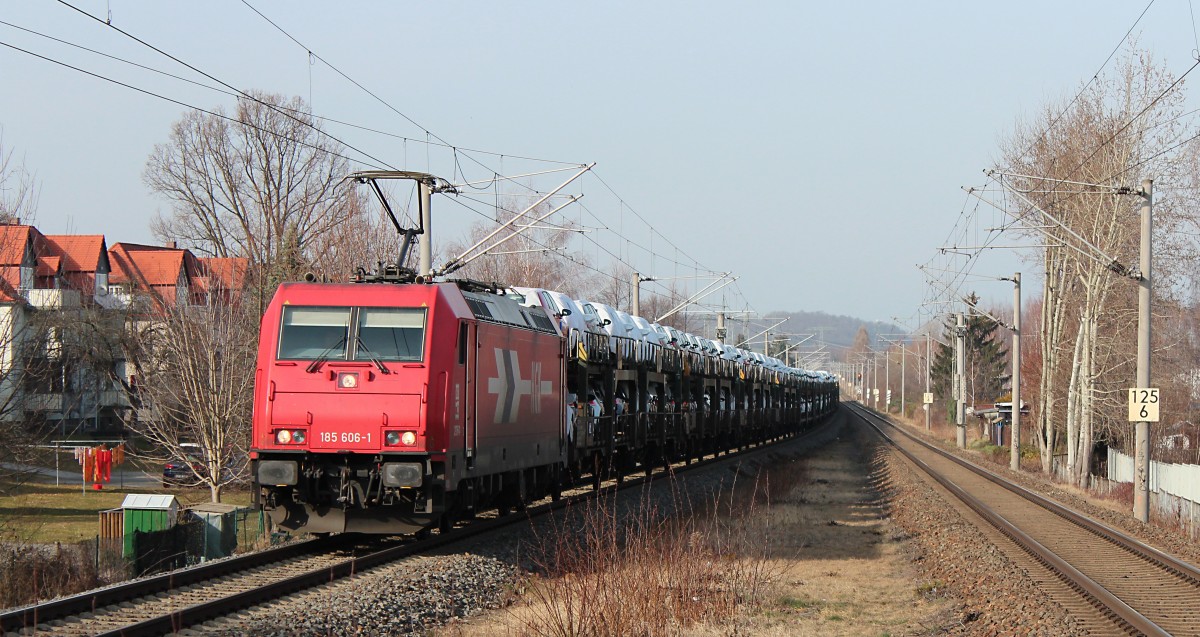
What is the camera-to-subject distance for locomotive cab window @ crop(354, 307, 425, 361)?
547 inches

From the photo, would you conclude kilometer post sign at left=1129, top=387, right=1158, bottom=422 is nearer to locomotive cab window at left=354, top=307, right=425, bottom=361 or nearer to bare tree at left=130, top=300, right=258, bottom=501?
locomotive cab window at left=354, top=307, right=425, bottom=361

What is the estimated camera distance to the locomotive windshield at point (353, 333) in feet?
45.6

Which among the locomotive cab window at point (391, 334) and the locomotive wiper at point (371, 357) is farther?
the locomotive cab window at point (391, 334)

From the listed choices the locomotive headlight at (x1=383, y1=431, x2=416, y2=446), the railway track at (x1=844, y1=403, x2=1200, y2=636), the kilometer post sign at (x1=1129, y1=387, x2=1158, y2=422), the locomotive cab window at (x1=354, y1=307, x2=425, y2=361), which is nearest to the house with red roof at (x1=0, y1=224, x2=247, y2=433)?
the locomotive cab window at (x1=354, y1=307, x2=425, y2=361)

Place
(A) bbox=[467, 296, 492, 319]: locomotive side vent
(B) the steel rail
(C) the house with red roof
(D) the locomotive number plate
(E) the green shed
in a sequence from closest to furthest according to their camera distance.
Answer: (B) the steel rail → (D) the locomotive number plate → (A) bbox=[467, 296, 492, 319]: locomotive side vent → (E) the green shed → (C) the house with red roof

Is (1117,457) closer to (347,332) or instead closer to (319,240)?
(319,240)

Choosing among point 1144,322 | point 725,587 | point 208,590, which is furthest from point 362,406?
point 1144,322

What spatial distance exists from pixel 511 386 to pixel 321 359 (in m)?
3.97

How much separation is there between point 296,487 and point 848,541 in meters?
10.3

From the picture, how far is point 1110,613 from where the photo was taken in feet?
39.5

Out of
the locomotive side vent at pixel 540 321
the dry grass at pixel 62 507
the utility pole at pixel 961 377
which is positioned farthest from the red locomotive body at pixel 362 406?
the utility pole at pixel 961 377

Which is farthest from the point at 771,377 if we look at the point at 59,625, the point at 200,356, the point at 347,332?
the point at 59,625

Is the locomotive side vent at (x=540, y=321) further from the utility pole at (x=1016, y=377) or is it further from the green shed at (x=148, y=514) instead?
the utility pole at (x=1016, y=377)

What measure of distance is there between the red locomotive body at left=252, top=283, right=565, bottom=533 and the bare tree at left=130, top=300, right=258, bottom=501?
11656mm
